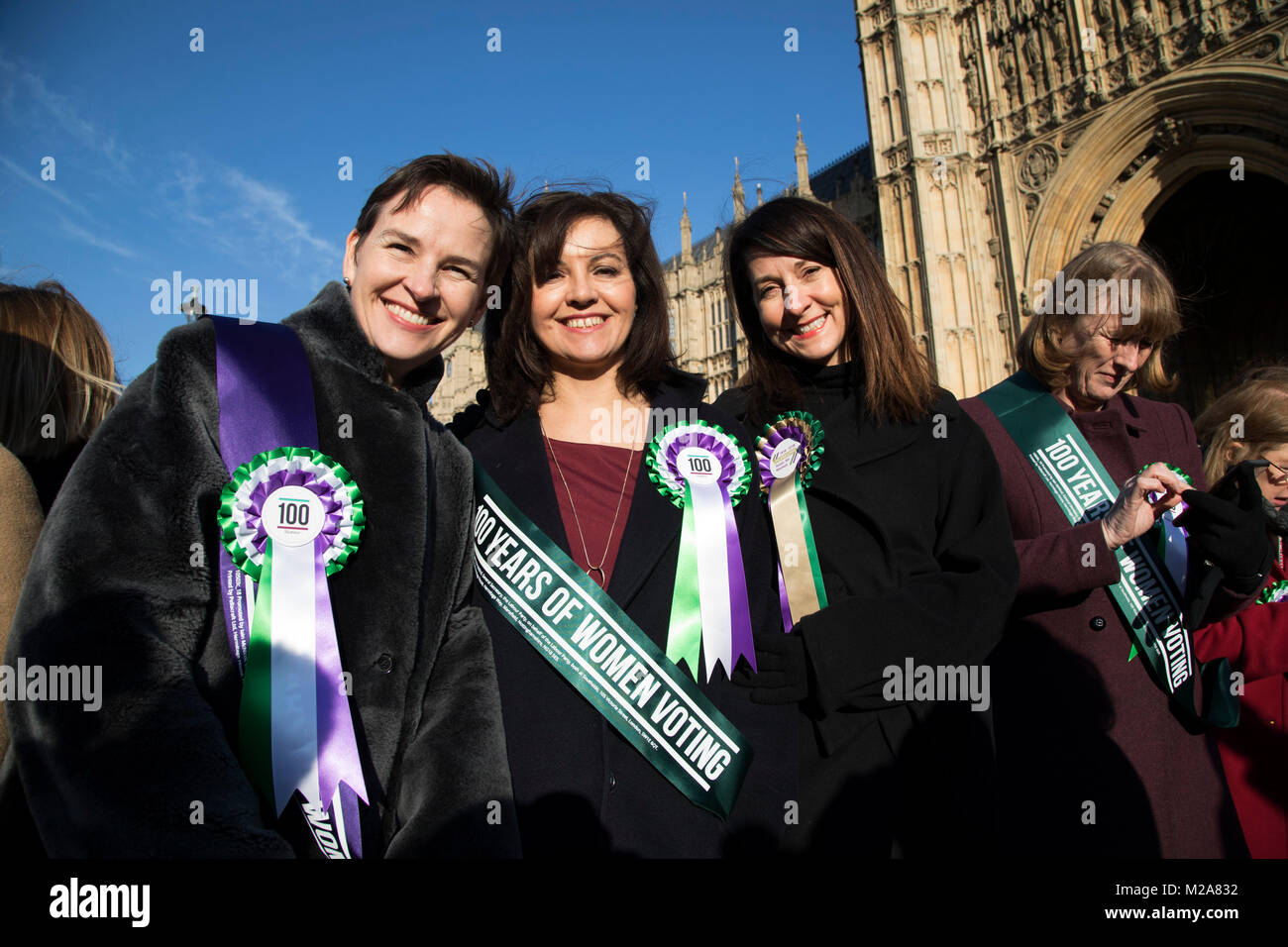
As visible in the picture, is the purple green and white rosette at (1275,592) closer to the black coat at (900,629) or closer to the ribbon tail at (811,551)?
the black coat at (900,629)

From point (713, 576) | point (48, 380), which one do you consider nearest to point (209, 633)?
point (713, 576)

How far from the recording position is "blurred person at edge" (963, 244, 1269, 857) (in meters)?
2.31

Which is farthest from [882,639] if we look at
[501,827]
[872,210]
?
[872,210]

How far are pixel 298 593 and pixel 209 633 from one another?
154 millimetres

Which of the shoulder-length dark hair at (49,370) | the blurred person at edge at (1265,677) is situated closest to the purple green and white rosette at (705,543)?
the shoulder-length dark hair at (49,370)

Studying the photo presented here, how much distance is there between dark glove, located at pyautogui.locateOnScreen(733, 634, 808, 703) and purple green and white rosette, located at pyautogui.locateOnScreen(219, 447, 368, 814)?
95cm

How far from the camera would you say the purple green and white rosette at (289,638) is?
1.29 meters

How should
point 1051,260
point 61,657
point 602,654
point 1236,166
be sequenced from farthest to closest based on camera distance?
point 1051,260
point 1236,166
point 602,654
point 61,657

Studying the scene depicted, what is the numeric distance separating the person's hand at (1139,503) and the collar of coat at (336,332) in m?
2.14

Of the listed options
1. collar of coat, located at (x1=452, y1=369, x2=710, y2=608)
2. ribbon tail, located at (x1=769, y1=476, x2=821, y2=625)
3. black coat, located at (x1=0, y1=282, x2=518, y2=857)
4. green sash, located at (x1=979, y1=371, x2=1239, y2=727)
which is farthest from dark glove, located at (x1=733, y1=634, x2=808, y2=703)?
green sash, located at (x1=979, y1=371, x2=1239, y2=727)

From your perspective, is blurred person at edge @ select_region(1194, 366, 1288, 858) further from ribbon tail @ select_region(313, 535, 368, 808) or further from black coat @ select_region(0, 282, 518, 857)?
ribbon tail @ select_region(313, 535, 368, 808)

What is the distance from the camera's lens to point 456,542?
5.46 ft

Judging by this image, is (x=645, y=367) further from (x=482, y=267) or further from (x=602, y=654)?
(x=602, y=654)
